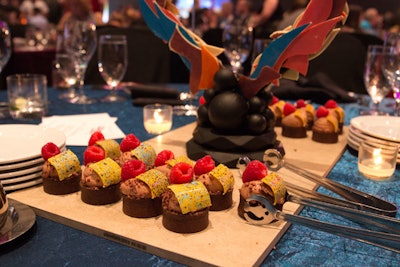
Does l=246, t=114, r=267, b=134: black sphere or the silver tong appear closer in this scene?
the silver tong

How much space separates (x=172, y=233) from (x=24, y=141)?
1.97 feet

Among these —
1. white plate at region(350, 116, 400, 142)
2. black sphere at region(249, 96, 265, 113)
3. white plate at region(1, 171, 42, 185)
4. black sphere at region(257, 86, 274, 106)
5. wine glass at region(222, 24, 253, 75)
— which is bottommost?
white plate at region(1, 171, 42, 185)

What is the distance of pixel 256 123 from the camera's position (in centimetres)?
127

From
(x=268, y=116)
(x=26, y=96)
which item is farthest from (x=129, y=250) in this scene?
(x=26, y=96)

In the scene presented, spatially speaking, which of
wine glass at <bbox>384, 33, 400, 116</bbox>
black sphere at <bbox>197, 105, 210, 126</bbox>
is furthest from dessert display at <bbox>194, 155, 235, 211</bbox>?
wine glass at <bbox>384, 33, 400, 116</bbox>

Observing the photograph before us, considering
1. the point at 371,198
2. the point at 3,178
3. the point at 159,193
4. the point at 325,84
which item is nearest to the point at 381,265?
the point at 371,198

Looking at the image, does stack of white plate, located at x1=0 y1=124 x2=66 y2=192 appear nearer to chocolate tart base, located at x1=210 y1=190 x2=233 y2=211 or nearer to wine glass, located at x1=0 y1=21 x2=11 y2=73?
chocolate tart base, located at x1=210 y1=190 x2=233 y2=211

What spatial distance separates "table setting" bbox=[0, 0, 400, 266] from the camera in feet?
2.69

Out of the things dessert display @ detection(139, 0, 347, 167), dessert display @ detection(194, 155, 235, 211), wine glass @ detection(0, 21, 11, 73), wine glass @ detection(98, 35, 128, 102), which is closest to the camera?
dessert display @ detection(194, 155, 235, 211)

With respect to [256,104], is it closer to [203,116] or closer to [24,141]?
[203,116]

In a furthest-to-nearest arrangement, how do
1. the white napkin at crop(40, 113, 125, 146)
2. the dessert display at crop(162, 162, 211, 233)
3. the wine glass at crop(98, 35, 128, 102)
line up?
the wine glass at crop(98, 35, 128, 102) < the white napkin at crop(40, 113, 125, 146) < the dessert display at crop(162, 162, 211, 233)

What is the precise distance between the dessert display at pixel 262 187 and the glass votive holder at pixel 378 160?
0.42m

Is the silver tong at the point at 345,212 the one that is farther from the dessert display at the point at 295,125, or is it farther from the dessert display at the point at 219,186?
the dessert display at the point at 295,125

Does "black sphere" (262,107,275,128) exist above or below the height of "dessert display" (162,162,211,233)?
above
